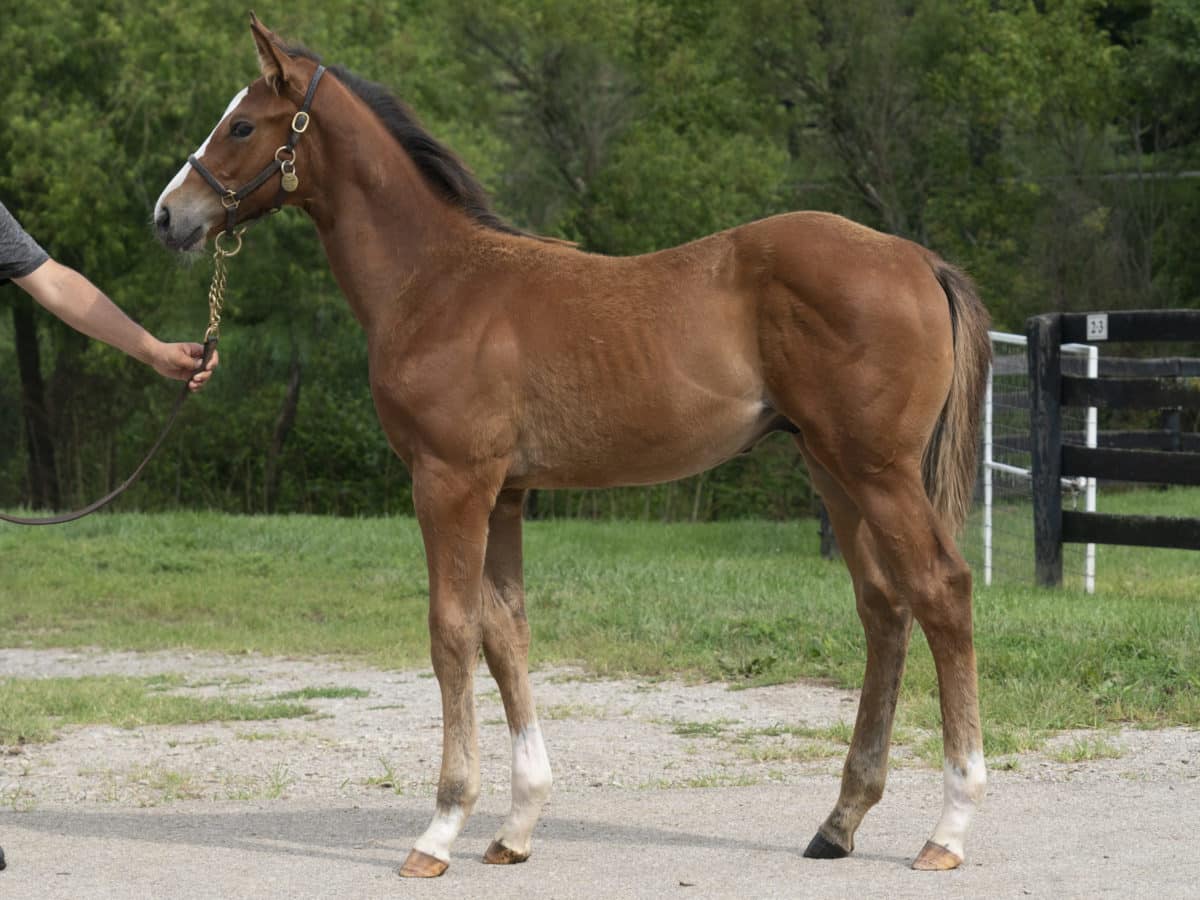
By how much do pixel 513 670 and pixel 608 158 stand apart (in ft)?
63.2

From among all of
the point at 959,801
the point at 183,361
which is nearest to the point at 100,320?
the point at 183,361

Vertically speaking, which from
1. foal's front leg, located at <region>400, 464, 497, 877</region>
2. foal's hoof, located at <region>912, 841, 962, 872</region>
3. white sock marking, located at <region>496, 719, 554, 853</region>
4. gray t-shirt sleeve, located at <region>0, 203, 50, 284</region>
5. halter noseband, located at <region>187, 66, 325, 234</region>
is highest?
halter noseband, located at <region>187, 66, 325, 234</region>

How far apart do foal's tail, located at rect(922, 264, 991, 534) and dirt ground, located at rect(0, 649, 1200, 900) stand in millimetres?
1116

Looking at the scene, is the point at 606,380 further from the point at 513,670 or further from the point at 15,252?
the point at 15,252

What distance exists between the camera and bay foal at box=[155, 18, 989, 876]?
4.80 meters

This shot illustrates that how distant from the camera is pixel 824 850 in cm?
491

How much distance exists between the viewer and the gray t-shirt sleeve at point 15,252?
5066 mm

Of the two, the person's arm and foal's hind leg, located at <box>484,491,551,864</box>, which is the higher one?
the person's arm

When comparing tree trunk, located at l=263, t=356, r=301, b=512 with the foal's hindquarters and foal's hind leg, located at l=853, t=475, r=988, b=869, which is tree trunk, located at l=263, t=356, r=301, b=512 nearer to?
the foal's hindquarters

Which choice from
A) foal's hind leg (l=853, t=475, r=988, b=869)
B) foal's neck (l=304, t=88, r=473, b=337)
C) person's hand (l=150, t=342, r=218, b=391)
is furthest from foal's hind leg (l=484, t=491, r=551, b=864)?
foal's hind leg (l=853, t=475, r=988, b=869)

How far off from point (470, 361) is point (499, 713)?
300 centimetres

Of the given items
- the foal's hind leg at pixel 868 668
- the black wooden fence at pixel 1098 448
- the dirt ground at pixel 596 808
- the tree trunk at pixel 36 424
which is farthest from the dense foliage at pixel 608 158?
the foal's hind leg at pixel 868 668

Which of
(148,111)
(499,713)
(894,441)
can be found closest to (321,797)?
(499,713)

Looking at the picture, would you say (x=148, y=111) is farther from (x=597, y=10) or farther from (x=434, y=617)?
(x=434, y=617)
